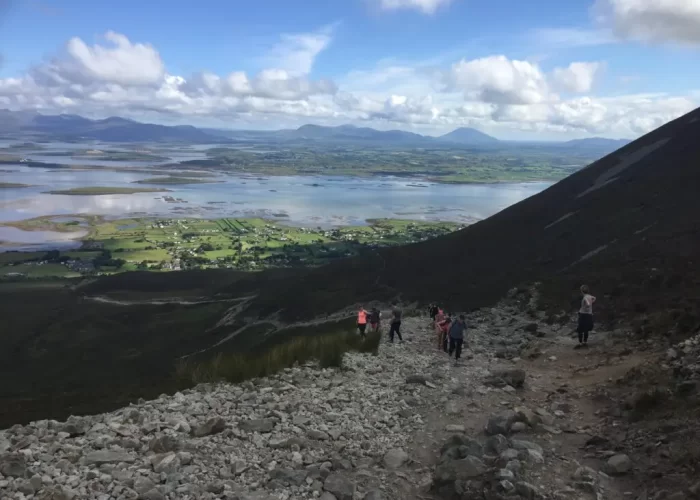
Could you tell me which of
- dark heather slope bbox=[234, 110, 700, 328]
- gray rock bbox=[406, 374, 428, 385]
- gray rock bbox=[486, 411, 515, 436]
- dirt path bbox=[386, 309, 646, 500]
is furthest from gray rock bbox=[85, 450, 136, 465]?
dark heather slope bbox=[234, 110, 700, 328]

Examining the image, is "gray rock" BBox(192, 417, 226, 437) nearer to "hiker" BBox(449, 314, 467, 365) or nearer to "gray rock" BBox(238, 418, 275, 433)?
"gray rock" BBox(238, 418, 275, 433)

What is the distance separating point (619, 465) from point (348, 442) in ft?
14.5

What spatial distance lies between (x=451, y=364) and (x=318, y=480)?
879 cm

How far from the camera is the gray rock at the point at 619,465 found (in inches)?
294

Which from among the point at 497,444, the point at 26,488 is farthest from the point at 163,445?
the point at 497,444

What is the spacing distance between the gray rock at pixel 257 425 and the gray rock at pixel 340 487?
226 cm

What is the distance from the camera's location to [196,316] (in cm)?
5944

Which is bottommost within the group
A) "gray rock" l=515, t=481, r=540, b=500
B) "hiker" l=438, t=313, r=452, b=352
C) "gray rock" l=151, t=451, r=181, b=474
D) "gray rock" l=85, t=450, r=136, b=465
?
"hiker" l=438, t=313, r=452, b=352

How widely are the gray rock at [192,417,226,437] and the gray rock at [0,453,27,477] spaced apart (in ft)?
8.86

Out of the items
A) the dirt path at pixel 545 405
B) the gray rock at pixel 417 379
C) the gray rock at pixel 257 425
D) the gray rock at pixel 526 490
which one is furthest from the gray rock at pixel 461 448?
the gray rock at pixel 417 379

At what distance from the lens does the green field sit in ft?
319

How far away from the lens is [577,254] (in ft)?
123

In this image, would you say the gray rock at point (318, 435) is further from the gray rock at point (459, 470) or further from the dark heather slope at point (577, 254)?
the dark heather slope at point (577, 254)

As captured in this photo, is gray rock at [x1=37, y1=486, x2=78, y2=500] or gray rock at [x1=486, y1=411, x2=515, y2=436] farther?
gray rock at [x1=486, y1=411, x2=515, y2=436]
